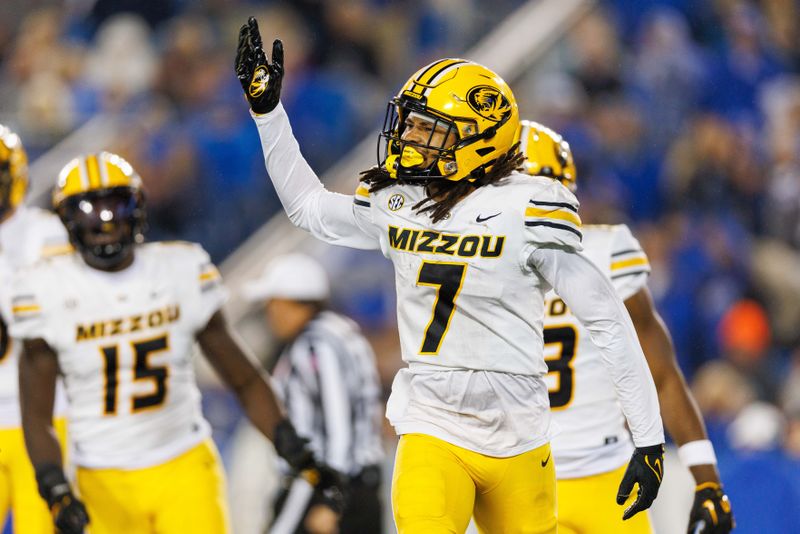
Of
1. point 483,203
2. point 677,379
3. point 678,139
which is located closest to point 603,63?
point 678,139

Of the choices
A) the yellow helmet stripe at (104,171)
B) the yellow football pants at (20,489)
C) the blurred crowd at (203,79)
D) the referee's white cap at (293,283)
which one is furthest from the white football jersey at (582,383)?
the blurred crowd at (203,79)

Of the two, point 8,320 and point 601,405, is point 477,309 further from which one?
point 8,320

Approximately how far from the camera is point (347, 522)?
7.12 meters

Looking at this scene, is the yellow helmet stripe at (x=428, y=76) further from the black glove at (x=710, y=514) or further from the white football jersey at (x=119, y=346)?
the black glove at (x=710, y=514)

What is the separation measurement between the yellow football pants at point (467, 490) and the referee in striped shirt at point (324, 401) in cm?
278

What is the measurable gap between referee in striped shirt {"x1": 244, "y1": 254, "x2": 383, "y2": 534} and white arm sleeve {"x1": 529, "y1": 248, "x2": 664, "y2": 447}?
3.00m

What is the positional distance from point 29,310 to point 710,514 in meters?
2.36

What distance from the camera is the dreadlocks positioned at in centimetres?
398

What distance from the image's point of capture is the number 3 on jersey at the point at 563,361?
15.2 feet

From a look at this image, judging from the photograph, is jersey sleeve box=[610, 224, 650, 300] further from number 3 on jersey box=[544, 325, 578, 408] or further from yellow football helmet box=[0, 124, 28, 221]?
yellow football helmet box=[0, 124, 28, 221]

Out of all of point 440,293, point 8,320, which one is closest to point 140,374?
point 8,320

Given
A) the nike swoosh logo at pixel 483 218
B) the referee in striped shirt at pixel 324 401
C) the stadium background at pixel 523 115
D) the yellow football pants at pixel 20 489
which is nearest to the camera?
the nike swoosh logo at pixel 483 218

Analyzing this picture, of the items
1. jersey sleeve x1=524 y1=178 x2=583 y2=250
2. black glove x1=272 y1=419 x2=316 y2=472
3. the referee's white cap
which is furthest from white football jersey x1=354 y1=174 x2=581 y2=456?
the referee's white cap

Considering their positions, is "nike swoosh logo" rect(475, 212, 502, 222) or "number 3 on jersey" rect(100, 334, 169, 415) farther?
"number 3 on jersey" rect(100, 334, 169, 415)
